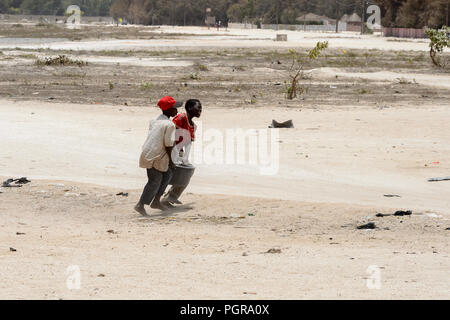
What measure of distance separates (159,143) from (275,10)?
14386cm

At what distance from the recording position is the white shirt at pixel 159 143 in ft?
34.4

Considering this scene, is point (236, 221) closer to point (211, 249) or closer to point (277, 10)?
point (211, 249)

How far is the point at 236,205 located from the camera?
1127 centimetres

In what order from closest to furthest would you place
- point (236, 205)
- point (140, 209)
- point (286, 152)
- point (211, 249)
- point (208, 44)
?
point (211, 249) → point (140, 209) → point (236, 205) → point (286, 152) → point (208, 44)

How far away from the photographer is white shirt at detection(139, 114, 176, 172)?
34.4 feet

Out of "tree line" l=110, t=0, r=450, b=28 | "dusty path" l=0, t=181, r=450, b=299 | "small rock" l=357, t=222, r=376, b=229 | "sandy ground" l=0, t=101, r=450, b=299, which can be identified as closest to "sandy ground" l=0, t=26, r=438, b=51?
"tree line" l=110, t=0, r=450, b=28

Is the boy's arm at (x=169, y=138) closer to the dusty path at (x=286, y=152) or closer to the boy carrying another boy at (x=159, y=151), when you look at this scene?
the boy carrying another boy at (x=159, y=151)

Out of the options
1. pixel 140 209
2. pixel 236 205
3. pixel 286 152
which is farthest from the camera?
pixel 286 152

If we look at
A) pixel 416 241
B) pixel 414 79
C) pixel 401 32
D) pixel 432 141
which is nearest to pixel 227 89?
pixel 414 79

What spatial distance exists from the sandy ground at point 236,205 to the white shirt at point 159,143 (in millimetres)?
701

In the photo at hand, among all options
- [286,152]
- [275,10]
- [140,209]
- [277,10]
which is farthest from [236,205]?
[275,10]

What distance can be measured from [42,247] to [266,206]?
3272 mm

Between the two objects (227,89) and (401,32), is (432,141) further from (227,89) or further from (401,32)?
(401,32)

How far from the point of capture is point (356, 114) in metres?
22.4
